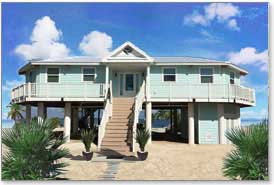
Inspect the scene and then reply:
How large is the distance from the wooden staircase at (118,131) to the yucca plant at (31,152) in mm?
5117

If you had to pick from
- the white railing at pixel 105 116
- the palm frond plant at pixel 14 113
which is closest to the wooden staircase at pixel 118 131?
the white railing at pixel 105 116

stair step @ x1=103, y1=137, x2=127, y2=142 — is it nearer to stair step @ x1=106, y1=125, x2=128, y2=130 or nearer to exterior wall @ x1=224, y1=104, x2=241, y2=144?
stair step @ x1=106, y1=125, x2=128, y2=130

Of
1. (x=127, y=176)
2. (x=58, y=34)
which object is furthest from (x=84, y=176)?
(x=58, y=34)

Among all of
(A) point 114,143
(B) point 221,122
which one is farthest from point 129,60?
(B) point 221,122

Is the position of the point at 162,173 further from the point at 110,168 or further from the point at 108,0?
the point at 108,0

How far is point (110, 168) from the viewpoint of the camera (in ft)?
36.9

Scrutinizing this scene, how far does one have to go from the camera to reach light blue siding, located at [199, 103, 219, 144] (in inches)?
721

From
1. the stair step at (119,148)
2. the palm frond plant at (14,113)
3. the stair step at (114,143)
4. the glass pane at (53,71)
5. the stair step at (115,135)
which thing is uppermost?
the glass pane at (53,71)

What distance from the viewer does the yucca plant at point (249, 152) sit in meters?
8.07

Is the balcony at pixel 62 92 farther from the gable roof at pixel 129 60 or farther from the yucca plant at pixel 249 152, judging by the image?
the yucca plant at pixel 249 152

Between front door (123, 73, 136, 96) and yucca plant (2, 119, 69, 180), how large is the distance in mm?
10844

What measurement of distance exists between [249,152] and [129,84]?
11731 mm

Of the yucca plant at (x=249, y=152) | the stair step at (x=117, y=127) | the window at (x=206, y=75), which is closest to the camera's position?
the yucca plant at (x=249, y=152)

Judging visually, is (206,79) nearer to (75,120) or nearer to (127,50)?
(127,50)
